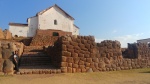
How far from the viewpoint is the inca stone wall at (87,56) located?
10117 millimetres

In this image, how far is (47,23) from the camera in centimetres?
3634

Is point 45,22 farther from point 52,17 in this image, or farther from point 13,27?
point 13,27

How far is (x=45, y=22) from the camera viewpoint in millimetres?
36188

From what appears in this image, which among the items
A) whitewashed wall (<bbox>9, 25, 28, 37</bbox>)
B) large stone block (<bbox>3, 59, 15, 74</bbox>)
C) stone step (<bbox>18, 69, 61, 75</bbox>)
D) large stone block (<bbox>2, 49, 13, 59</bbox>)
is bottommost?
stone step (<bbox>18, 69, 61, 75</bbox>)

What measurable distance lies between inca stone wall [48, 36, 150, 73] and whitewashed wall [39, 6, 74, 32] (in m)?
25.4

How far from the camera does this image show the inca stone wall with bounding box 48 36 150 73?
10117 mm

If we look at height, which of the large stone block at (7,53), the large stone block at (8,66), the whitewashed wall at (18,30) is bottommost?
the large stone block at (8,66)

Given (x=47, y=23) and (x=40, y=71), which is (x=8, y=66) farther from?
(x=47, y=23)

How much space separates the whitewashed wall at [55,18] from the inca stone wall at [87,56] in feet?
83.2

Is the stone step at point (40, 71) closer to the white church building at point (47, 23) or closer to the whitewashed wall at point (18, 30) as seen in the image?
the white church building at point (47, 23)

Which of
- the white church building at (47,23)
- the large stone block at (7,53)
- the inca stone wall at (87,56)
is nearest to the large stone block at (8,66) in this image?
the large stone block at (7,53)

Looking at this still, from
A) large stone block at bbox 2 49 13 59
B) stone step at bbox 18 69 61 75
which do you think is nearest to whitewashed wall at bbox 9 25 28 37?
large stone block at bbox 2 49 13 59

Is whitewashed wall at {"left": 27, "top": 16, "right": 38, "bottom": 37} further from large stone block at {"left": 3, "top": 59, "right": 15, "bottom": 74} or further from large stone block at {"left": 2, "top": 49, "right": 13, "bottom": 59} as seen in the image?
large stone block at {"left": 3, "top": 59, "right": 15, "bottom": 74}

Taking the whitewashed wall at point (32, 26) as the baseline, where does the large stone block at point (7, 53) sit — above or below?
below
